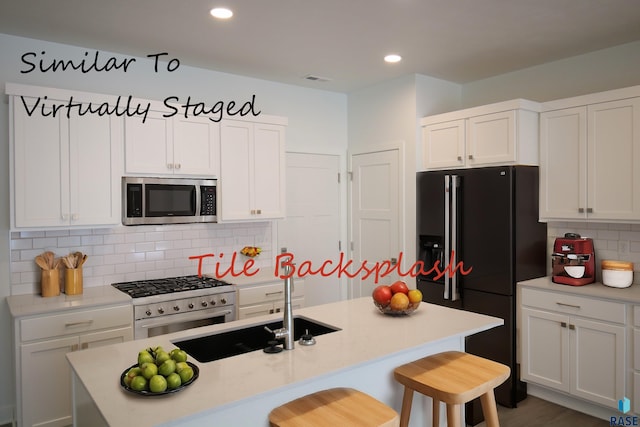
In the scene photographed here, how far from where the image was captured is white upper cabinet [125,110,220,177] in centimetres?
353

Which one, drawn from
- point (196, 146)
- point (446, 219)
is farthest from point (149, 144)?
point (446, 219)

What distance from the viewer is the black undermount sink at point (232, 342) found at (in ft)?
7.59

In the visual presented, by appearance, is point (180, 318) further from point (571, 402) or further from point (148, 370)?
point (571, 402)

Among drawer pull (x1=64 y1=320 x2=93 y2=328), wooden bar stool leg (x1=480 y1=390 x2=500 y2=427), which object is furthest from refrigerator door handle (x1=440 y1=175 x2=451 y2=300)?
drawer pull (x1=64 y1=320 x2=93 y2=328)

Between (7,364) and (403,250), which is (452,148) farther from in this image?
(7,364)

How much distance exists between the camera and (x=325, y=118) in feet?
16.6

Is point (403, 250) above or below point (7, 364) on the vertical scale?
above

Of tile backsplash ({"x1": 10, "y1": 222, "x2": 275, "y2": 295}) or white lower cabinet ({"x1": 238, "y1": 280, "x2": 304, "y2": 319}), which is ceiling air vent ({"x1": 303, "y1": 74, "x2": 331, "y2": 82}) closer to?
tile backsplash ({"x1": 10, "y1": 222, "x2": 275, "y2": 295})

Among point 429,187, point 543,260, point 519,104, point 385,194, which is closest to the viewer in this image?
point 519,104

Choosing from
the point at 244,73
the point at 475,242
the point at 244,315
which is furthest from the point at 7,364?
the point at 475,242

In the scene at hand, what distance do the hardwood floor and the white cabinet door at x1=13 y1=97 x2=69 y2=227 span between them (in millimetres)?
3301

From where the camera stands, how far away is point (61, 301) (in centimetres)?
319

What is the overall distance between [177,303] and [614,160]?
10.8ft

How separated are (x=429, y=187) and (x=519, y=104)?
1.00 meters
